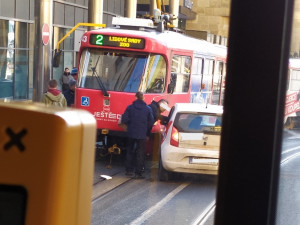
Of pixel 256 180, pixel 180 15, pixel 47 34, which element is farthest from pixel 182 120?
pixel 180 15

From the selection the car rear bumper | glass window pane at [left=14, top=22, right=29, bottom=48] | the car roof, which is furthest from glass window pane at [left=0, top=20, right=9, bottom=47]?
the car rear bumper

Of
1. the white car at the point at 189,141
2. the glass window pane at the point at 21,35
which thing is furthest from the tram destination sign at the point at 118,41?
the glass window pane at the point at 21,35

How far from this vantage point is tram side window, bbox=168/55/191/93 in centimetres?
1486

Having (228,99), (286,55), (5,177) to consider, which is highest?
(286,55)

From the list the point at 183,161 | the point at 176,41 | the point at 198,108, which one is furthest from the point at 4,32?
the point at 183,161

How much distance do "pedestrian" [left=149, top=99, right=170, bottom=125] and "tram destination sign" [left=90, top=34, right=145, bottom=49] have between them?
1.23 m

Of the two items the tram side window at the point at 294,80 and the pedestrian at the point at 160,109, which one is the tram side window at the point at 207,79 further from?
the tram side window at the point at 294,80

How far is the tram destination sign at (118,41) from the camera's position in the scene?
14087 mm

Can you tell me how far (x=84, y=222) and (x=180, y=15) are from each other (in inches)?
1007

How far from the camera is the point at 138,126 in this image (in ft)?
38.4

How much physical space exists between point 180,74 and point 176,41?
2.47 feet

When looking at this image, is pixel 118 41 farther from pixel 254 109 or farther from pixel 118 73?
pixel 254 109

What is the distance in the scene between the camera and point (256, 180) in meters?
1.95

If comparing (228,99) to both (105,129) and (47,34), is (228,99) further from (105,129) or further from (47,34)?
(47,34)
